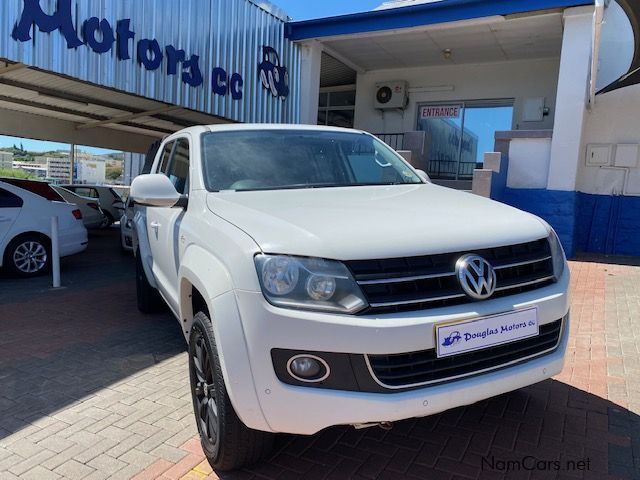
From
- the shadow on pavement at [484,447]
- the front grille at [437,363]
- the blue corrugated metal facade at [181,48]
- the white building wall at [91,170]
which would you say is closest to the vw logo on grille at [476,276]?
the front grille at [437,363]

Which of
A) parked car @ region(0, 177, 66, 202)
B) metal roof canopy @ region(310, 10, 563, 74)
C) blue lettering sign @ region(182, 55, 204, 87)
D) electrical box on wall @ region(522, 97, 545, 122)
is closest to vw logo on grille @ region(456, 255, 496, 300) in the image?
parked car @ region(0, 177, 66, 202)

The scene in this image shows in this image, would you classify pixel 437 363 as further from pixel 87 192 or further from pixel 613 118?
pixel 87 192

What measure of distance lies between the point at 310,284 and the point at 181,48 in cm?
822

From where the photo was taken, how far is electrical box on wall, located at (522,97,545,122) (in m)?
11.8

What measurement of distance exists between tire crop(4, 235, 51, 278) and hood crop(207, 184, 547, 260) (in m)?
5.91

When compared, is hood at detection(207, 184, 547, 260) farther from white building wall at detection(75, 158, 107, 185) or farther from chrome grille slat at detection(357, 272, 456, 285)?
white building wall at detection(75, 158, 107, 185)

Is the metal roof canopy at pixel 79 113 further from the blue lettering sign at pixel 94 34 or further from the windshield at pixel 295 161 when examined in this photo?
the windshield at pixel 295 161

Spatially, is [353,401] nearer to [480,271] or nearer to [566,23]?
[480,271]

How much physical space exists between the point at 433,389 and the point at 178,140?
9.76 ft

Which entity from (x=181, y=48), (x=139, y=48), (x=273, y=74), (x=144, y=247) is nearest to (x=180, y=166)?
(x=144, y=247)

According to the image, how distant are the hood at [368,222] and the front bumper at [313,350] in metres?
0.26

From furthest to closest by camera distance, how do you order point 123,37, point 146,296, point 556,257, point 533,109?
point 533,109, point 123,37, point 146,296, point 556,257

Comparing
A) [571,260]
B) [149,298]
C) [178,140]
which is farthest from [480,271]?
[571,260]

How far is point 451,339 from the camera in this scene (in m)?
2.14
